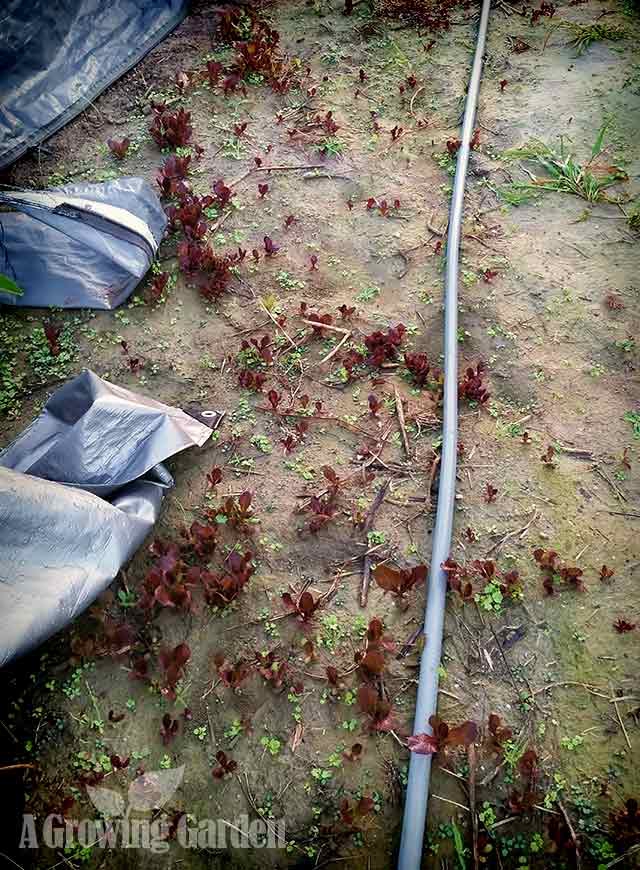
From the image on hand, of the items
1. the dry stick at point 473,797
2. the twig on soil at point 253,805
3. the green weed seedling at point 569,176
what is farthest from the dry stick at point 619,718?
the green weed seedling at point 569,176

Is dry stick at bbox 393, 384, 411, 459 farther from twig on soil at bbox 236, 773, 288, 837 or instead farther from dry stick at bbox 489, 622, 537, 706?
twig on soil at bbox 236, 773, 288, 837

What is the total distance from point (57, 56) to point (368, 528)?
4.93 metres

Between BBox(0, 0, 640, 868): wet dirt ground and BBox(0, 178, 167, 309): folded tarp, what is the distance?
6.6 inches

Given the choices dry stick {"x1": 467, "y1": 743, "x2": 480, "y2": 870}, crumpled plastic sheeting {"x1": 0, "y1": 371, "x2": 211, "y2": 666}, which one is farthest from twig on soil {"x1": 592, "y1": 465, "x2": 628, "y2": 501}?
crumpled plastic sheeting {"x1": 0, "y1": 371, "x2": 211, "y2": 666}

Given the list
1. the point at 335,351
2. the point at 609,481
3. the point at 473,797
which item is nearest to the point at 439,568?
the point at 473,797

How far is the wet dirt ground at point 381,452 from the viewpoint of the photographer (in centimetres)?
260

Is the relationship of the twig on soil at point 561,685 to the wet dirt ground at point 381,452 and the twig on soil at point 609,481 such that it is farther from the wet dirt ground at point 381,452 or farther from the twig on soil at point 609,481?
the twig on soil at point 609,481

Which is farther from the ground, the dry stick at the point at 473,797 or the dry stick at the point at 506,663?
the dry stick at the point at 506,663

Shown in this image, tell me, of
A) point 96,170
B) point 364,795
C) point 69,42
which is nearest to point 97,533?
point 364,795

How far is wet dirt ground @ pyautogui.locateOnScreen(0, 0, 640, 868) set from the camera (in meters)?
2.60

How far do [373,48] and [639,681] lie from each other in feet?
20.5

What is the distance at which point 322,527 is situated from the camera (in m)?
3.32

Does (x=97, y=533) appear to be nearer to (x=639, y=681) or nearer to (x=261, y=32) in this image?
(x=639, y=681)

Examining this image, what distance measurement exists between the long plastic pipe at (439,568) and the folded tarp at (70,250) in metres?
2.10
